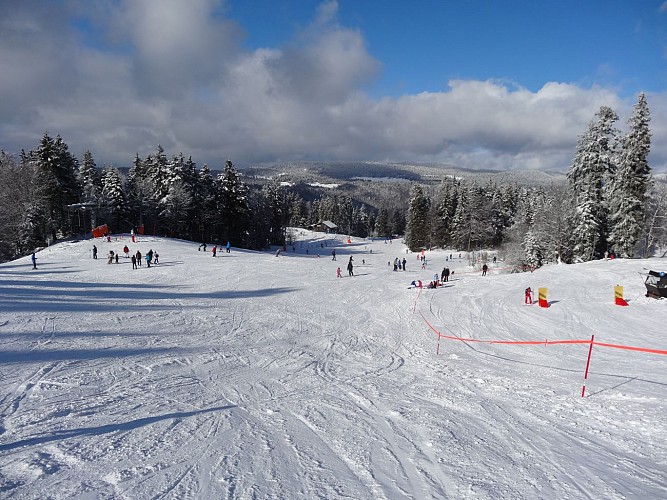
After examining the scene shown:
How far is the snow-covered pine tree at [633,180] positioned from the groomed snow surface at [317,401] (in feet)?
57.2

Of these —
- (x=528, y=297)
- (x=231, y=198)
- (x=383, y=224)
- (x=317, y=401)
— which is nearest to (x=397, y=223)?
(x=383, y=224)

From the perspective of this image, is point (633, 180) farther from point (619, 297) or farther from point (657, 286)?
point (619, 297)

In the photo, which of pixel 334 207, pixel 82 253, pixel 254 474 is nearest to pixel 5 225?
pixel 82 253

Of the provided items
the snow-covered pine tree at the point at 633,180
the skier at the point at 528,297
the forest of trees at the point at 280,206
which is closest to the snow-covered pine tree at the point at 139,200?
the forest of trees at the point at 280,206

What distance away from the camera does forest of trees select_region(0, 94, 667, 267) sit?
3325cm

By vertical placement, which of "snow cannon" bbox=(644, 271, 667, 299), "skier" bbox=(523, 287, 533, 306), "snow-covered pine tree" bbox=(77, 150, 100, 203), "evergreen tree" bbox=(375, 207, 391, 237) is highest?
"snow-covered pine tree" bbox=(77, 150, 100, 203)

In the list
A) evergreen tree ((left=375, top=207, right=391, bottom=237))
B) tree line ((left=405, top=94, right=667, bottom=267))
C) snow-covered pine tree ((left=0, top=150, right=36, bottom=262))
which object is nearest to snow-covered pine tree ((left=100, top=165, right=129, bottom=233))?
snow-covered pine tree ((left=0, top=150, right=36, bottom=262))

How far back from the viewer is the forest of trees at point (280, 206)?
33250 mm

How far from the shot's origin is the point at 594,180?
33844 millimetres

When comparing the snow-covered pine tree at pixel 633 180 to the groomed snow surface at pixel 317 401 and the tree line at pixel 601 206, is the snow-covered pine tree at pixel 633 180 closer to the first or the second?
the tree line at pixel 601 206

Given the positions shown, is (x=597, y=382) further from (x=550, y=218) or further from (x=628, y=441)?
(x=550, y=218)

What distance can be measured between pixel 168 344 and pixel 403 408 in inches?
306

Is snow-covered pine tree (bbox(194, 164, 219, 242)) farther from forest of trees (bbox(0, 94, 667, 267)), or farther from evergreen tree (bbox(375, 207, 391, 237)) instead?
evergreen tree (bbox(375, 207, 391, 237))

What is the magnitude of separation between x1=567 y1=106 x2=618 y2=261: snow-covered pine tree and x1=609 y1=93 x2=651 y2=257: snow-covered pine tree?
118 centimetres
